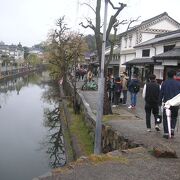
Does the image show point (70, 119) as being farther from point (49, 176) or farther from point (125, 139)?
point (49, 176)

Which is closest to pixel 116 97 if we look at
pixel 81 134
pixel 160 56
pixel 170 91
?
pixel 81 134

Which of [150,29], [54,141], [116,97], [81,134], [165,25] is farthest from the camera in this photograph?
[165,25]

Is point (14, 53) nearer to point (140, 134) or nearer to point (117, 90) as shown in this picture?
point (117, 90)

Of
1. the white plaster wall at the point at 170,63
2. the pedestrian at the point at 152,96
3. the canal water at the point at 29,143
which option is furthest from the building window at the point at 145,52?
the pedestrian at the point at 152,96

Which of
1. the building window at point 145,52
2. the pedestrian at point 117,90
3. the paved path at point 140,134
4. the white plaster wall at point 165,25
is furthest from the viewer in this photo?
the white plaster wall at point 165,25

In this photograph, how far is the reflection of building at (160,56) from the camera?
22.6 metres

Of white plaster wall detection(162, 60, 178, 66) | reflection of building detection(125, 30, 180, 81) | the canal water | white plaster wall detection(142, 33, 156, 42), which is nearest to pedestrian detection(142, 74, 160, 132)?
the canal water

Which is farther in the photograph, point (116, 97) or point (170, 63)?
point (170, 63)

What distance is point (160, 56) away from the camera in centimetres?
2334

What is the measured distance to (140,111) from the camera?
1591cm

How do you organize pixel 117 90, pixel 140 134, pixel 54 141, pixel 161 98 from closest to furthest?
pixel 161 98
pixel 140 134
pixel 117 90
pixel 54 141

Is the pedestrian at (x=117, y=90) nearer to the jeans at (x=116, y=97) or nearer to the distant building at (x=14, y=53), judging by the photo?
the jeans at (x=116, y=97)

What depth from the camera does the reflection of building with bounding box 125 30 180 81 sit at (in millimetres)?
22572

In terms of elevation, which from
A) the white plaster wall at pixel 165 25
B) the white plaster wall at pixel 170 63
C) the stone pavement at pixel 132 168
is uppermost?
the white plaster wall at pixel 165 25
